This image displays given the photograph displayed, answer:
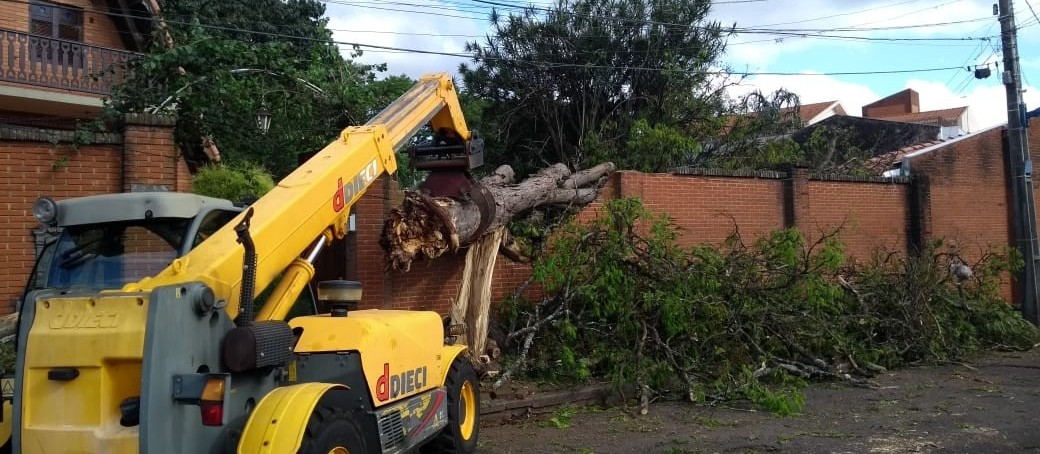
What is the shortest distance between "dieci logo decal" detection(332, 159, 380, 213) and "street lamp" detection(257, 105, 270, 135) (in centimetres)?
589

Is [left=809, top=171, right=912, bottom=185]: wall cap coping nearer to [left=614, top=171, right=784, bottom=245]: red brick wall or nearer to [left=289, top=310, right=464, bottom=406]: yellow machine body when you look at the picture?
[left=614, top=171, right=784, bottom=245]: red brick wall

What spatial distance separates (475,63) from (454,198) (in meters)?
14.8

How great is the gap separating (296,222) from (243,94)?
6.62 m

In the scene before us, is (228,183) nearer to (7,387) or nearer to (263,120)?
(263,120)

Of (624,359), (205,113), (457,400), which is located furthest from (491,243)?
(205,113)

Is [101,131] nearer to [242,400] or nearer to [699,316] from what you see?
[242,400]

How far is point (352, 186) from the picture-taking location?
18.9 ft

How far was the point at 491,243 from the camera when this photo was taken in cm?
999

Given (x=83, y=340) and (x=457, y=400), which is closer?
(x=83, y=340)

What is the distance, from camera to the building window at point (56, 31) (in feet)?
56.2

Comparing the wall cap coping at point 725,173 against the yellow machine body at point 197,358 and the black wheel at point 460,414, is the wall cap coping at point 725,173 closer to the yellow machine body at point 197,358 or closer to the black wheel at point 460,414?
the black wheel at point 460,414

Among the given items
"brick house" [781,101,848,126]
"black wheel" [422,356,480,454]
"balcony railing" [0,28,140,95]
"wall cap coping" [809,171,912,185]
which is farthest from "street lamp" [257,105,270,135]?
"brick house" [781,101,848,126]

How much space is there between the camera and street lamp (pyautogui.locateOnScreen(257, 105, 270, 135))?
1142 centimetres

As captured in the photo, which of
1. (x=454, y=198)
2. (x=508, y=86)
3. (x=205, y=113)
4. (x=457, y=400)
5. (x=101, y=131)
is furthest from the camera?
(x=508, y=86)
